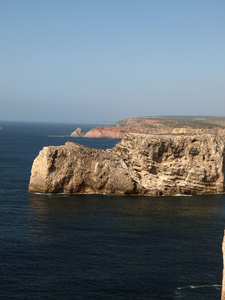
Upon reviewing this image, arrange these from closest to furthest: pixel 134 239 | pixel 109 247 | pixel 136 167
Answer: pixel 109 247
pixel 134 239
pixel 136 167

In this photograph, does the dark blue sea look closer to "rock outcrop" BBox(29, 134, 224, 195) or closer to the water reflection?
the water reflection

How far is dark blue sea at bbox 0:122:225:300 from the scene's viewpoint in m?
32.2

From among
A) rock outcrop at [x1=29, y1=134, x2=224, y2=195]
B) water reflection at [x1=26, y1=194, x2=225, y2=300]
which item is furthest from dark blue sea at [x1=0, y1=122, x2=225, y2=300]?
rock outcrop at [x1=29, y1=134, x2=224, y2=195]

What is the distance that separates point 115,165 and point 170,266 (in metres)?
33.7

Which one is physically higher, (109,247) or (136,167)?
(136,167)

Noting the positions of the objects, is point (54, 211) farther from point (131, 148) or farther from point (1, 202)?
point (131, 148)

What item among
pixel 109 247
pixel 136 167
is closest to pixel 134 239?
pixel 109 247

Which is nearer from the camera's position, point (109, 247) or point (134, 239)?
point (109, 247)

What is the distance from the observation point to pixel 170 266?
36.6 meters

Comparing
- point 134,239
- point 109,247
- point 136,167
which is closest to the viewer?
point 109,247

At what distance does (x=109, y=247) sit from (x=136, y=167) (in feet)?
104

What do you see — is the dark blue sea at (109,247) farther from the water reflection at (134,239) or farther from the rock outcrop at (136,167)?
the rock outcrop at (136,167)

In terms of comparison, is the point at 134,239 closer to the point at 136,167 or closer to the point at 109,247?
the point at 109,247

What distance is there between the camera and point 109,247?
4097 centimetres
